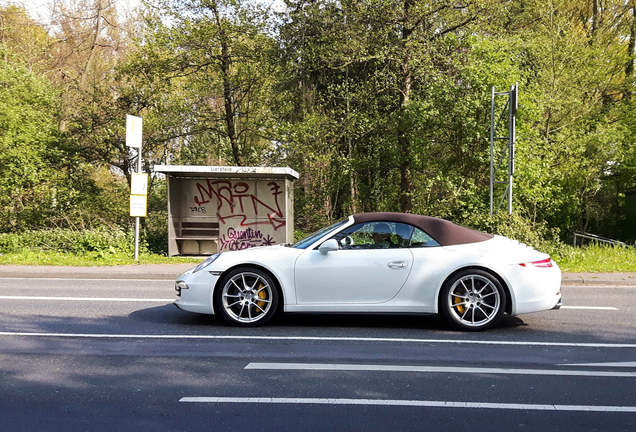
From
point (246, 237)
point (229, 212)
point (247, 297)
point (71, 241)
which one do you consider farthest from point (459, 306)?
point (71, 241)

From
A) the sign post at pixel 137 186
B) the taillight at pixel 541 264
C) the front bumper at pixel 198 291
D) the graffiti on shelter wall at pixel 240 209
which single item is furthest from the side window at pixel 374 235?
the graffiti on shelter wall at pixel 240 209

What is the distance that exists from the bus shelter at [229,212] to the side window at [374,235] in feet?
34.9

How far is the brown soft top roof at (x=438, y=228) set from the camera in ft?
21.8

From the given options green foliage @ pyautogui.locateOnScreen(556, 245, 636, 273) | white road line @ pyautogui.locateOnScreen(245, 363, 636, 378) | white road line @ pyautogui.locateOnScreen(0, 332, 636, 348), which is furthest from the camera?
green foliage @ pyautogui.locateOnScreen(556, 245, 636, 273)

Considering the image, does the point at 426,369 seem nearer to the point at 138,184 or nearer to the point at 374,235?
the point at 374,235

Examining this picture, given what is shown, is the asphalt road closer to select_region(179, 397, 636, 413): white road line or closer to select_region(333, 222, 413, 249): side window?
select_region(179, 397, 636, 413): white road line

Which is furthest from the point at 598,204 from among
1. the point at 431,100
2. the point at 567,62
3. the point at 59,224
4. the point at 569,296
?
the point at 59,224

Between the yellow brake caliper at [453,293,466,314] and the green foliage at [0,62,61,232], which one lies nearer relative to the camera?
the yellow brake caliper at [453,293,466,314]

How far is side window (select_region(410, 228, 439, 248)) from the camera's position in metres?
6.62

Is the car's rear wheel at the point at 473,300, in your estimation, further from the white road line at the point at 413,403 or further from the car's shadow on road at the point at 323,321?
the white road line at the point at 413,403

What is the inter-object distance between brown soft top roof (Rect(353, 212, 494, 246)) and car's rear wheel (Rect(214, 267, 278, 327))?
133 cm

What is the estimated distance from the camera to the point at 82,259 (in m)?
14.8

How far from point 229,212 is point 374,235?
1145cm

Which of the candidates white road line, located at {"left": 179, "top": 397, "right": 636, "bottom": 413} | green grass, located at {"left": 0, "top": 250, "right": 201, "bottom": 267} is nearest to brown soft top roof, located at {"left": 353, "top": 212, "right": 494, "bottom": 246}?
white road line, located at {"left": 179, "top": 397, "right": 636, "bottom": 413}
